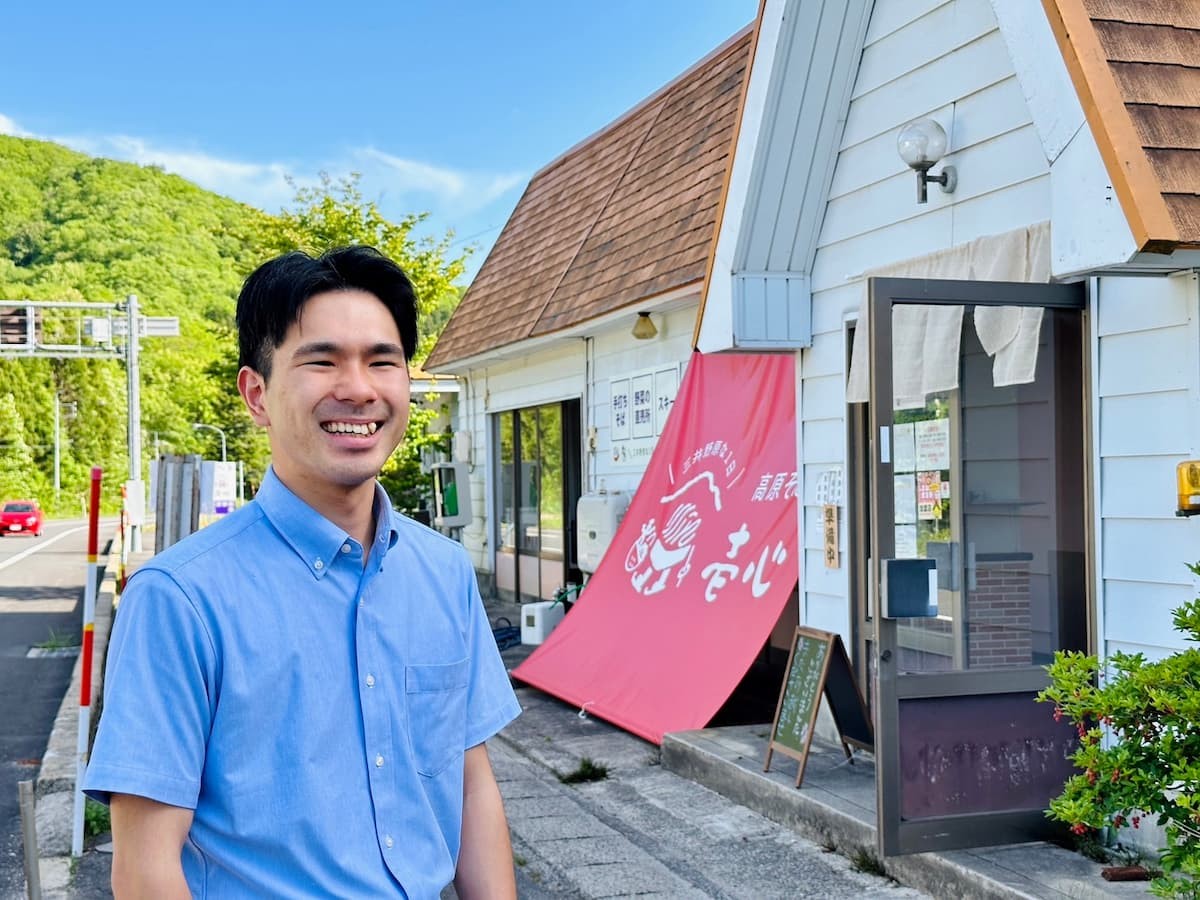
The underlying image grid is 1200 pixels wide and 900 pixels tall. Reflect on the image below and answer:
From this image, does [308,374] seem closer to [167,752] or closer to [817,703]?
[167,752]

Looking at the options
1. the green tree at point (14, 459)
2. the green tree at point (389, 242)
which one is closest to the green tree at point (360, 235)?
the green tree at point (389, 242)

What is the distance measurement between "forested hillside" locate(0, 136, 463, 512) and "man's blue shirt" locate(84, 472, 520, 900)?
59.0 metres

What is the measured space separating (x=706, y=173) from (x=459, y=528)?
26.0 feet

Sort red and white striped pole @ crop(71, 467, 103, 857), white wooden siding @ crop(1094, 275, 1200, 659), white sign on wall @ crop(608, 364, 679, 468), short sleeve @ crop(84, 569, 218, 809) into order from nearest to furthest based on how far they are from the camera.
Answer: short sleeve @ crop(84, 569, 218, 809), white wooden siding @ crop(1094, 275, 1200, 659), red and white striped pole @ crop(71, 467, 103, 857), white sign on wall @ crop(608, 364, 679, 468)

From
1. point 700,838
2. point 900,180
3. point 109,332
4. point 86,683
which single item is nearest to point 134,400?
point 109,332

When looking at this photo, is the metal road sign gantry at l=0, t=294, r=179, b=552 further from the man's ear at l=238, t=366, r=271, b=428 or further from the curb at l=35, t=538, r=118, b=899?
the man's ear at l=238, t=366, r=271, b=428

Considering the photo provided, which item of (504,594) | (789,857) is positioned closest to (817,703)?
(789,857)

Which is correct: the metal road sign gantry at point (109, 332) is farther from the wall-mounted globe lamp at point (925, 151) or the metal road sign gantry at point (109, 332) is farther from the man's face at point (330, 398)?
the man's face at point (330, 398)

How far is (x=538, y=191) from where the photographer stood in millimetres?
15805

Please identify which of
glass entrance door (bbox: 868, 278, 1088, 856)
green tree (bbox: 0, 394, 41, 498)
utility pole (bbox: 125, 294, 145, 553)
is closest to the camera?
glass entrance door (bbox: 868, 278, 1088, 856)

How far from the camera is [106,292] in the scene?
81.9m

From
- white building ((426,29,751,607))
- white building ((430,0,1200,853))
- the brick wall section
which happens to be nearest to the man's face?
white building ((430,0,1200,853))

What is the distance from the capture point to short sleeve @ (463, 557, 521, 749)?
211cm

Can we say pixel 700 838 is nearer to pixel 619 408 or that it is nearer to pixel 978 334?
pixel 978 334
